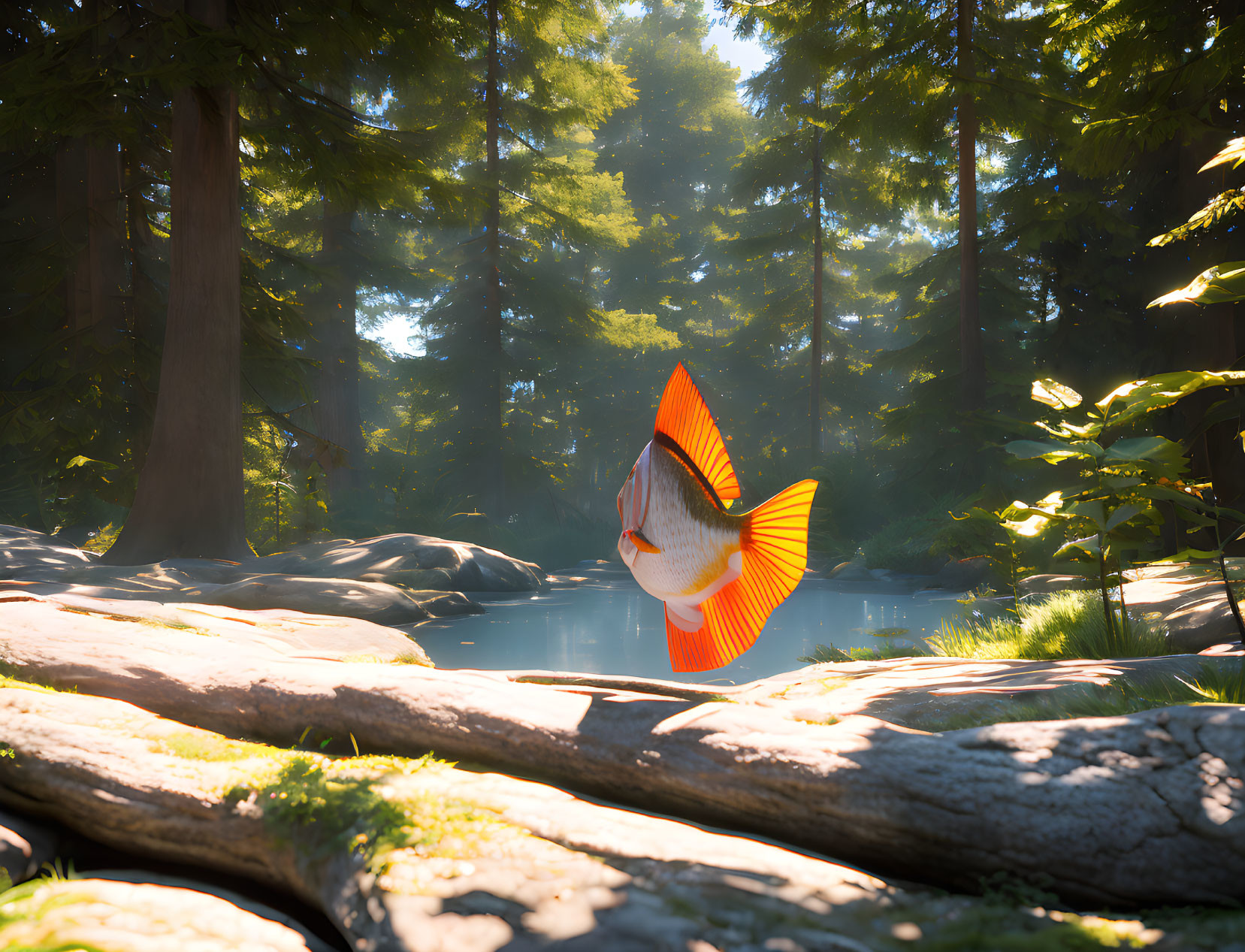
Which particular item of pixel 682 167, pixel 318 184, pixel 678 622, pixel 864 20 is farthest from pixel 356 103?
pixel 678 622

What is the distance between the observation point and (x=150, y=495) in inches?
347

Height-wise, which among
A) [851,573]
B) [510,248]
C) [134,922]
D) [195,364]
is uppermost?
[510,248]

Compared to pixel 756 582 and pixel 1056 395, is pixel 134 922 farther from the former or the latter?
pixel 1056 395

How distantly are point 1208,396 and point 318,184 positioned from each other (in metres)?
12.5

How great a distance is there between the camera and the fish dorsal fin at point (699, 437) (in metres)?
2.24

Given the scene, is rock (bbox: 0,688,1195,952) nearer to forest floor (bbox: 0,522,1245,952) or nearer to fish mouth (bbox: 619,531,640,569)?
forest floor (bbox: 0,522,1245,952)

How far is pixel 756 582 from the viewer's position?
2.18 meters

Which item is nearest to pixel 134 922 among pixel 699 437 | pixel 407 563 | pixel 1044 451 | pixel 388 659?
pixel 699 437

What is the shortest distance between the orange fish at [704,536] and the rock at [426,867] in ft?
2.08

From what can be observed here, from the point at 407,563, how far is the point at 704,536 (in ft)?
28.5

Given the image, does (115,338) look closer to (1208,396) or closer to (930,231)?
(1208,396)

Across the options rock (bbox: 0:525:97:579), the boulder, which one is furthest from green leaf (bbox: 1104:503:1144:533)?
rock (bbox: 0:525:97:579)

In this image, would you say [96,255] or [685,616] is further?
[96,255]

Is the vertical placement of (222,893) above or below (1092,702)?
below
